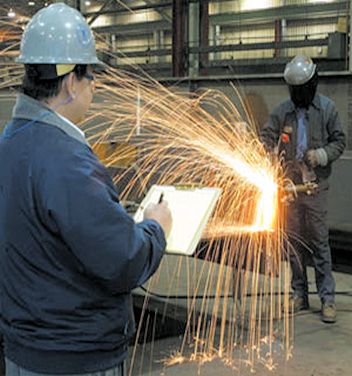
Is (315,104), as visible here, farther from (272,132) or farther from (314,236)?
(314,236)

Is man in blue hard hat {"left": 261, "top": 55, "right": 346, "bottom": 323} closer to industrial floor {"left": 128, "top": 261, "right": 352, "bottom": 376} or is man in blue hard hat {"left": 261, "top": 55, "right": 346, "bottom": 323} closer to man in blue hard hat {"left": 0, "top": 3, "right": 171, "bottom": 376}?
industrial floor {"left": 128, "top": 261, "right": 352, "bottom": 376}

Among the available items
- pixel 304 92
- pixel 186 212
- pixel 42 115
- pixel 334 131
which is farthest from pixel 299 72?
pixel 42 115

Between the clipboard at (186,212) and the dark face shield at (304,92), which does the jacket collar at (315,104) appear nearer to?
the dark face shield at (304,92)

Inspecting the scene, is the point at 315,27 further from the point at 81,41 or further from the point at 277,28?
the point at 81,41

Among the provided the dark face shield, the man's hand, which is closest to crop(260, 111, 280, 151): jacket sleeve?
the dark face shield

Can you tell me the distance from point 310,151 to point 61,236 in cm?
298

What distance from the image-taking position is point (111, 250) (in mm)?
1575

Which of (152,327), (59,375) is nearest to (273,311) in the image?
(152,327)

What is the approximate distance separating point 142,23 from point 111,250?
8.19m

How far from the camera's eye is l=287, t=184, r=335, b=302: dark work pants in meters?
4.46

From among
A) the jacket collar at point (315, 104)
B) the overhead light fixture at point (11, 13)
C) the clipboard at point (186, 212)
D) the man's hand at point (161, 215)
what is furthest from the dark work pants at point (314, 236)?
the overhead light fixture at point (11, 13)

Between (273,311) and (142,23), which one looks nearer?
(273,311)

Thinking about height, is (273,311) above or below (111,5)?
below

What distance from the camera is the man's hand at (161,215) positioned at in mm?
1841
